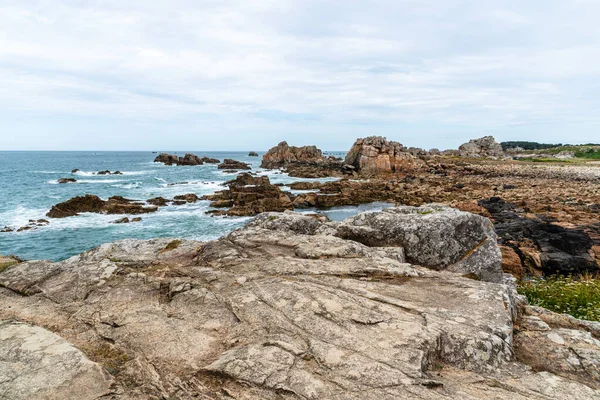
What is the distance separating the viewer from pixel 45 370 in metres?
4.45

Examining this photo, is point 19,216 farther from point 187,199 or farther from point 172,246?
point 172,246

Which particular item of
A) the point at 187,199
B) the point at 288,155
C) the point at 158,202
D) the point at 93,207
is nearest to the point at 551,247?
the point at 187,199

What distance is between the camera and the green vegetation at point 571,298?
335 inches

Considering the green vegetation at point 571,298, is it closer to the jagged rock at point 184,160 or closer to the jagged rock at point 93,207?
the jagged rock at point 93,207

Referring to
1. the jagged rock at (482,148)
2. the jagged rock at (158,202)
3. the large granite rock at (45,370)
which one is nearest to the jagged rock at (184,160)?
the jagged rock at (158,202)

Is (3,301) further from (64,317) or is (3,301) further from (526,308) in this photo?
(526,308)

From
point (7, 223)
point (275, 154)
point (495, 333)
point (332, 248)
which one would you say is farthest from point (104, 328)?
point (275, 154)

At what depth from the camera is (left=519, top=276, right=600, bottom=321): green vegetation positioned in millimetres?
8508

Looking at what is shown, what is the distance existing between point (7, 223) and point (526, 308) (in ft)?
148

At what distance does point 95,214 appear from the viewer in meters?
39.7

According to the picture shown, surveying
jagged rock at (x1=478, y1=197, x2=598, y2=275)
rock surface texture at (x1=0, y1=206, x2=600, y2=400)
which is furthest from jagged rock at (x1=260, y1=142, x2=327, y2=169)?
rock surface texture at (x1=0, y1=206, x2=600, y2=400)

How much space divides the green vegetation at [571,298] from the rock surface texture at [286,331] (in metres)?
2.39

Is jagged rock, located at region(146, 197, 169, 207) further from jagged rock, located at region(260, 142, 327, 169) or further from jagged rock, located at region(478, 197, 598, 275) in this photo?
jagged rock, located at region(260, 142, 327, 169)

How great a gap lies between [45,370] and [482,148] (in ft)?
498
